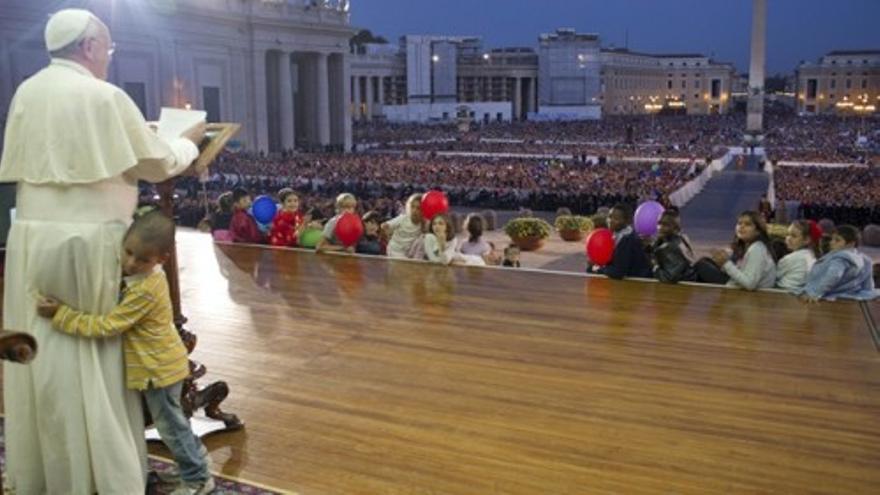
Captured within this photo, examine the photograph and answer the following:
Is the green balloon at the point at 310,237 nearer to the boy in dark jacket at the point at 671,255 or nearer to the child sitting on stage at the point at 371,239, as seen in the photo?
the child sitting on stage at the point at 371,239

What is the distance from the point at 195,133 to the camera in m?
3.37

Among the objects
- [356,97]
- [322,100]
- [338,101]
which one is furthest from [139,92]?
[356,97]

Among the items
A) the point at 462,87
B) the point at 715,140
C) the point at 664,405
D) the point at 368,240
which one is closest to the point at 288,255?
the point at 368,240

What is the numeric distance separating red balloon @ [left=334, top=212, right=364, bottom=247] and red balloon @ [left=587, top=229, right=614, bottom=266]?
2.46 m

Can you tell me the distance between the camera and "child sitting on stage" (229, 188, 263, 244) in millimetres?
9570

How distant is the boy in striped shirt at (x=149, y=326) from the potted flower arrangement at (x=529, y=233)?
36.7 feet

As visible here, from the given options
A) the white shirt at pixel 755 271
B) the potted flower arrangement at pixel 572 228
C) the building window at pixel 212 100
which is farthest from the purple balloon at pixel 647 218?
the building window at pixel 212 100

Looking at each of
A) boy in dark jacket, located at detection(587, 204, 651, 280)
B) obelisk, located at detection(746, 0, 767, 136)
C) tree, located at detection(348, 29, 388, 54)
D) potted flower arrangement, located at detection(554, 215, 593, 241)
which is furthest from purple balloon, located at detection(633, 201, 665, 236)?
tree, located at detection(348, 29, 388, 54)

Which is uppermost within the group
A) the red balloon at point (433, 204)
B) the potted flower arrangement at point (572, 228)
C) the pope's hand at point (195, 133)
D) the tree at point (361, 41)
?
the tree at point (361, 41)

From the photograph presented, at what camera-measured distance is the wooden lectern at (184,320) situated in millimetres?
3570

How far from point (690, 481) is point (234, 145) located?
1309 inches

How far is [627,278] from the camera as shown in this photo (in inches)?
292

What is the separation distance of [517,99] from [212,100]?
6804 centimetres

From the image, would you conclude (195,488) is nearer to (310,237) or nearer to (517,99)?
(310,237)
